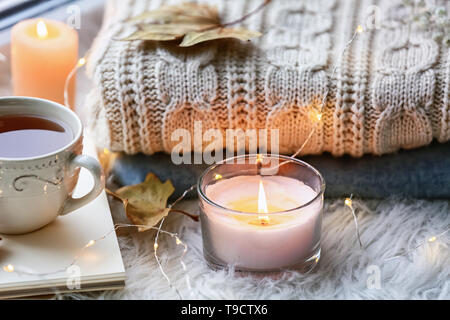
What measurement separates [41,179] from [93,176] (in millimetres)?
53

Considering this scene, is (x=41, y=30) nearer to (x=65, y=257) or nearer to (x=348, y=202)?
(x=65, y=257)

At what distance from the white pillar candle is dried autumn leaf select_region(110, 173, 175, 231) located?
0.26ft

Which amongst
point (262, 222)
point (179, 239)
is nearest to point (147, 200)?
point (179, 239)

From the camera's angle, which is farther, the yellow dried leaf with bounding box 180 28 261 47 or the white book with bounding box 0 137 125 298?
the yellow dried leaf with bounding box 180 28 261 47

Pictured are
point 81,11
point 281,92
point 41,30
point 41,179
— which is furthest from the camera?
point 81,11

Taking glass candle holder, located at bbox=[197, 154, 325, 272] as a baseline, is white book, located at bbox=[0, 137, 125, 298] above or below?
below

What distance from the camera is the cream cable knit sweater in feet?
2.37

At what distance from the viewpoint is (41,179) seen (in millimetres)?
610

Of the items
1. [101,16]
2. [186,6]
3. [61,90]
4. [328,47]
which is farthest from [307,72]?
[101,16]

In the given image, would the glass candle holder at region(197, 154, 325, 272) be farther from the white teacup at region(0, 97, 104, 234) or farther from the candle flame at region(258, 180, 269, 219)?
the white teacup at region(0, 97, 104, 234)

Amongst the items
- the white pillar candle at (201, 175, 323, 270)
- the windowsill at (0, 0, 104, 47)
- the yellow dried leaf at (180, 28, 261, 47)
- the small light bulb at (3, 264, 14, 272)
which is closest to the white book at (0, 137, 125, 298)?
the small light bulb at (3, 264, 14, 272)

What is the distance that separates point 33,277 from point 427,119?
1.47 ft

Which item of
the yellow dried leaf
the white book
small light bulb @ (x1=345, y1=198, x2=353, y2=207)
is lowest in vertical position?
small light bulb @ (x1=345, y1=198, x2=353, y2=207)

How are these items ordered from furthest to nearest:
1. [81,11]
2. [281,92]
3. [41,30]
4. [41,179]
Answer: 1. [81,11]
2. [41,30]
3. [281,92]
4. [41,179]
